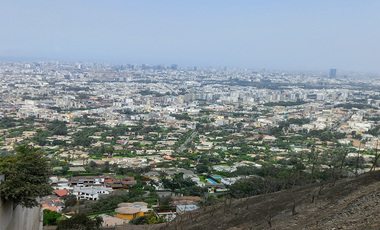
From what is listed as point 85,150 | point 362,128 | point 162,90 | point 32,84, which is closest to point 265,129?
point 362,128

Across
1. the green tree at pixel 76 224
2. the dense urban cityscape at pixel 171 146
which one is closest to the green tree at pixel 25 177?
the dense urban cityscape at pixel 171 146

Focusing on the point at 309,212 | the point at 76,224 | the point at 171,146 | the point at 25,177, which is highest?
the point at 25,177

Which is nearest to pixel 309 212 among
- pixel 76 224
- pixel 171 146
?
pixel 76 224

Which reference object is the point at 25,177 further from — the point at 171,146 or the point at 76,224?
the point at 171,146

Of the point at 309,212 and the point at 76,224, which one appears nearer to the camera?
the point at 309,212

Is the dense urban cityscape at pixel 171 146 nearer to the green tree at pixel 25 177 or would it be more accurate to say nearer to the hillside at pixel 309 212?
the green tree at pixel 25 177

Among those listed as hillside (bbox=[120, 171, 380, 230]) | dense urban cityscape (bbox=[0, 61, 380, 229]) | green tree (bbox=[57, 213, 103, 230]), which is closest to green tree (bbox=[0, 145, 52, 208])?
dense urban cityscape (bbox=[0, 61, 380, 229])

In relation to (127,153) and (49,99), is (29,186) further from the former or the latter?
(49,99)
